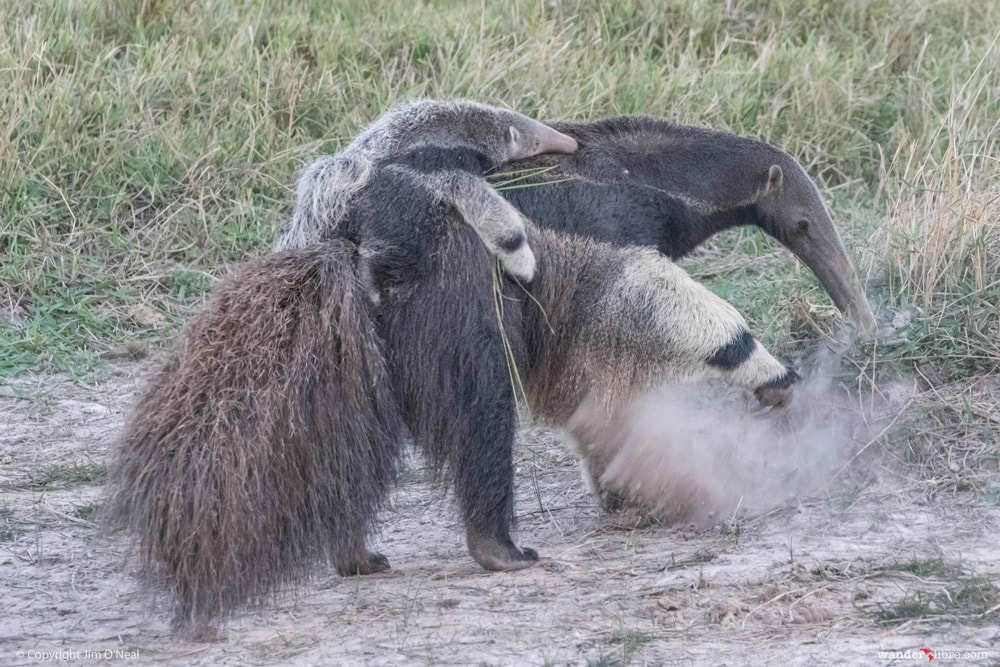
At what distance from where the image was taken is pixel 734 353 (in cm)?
473

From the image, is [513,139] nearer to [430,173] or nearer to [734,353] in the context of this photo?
[430,173]

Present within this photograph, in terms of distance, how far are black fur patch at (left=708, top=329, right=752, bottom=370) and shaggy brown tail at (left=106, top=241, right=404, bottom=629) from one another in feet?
4.00

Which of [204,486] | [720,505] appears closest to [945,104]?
[720,505]

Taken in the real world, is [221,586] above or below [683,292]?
below

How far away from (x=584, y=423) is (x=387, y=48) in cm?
428

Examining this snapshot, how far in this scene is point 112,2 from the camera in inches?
333

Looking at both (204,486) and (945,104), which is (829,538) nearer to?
(204,486)

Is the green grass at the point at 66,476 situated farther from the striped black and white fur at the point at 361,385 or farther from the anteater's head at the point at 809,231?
the anteater's head at the point at 809,231

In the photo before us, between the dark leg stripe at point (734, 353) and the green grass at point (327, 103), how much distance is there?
4.02ft

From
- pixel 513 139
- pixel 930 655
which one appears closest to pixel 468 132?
pixel 513 139

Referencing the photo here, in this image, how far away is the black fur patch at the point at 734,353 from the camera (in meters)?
4.71

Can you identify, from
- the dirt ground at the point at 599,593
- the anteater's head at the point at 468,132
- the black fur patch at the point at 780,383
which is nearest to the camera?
the dirt ground at the point at 599,593

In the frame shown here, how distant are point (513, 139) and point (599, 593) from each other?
171 cm

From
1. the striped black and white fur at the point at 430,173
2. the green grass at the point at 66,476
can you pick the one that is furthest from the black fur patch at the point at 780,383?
the green grass at the point at 66,476
